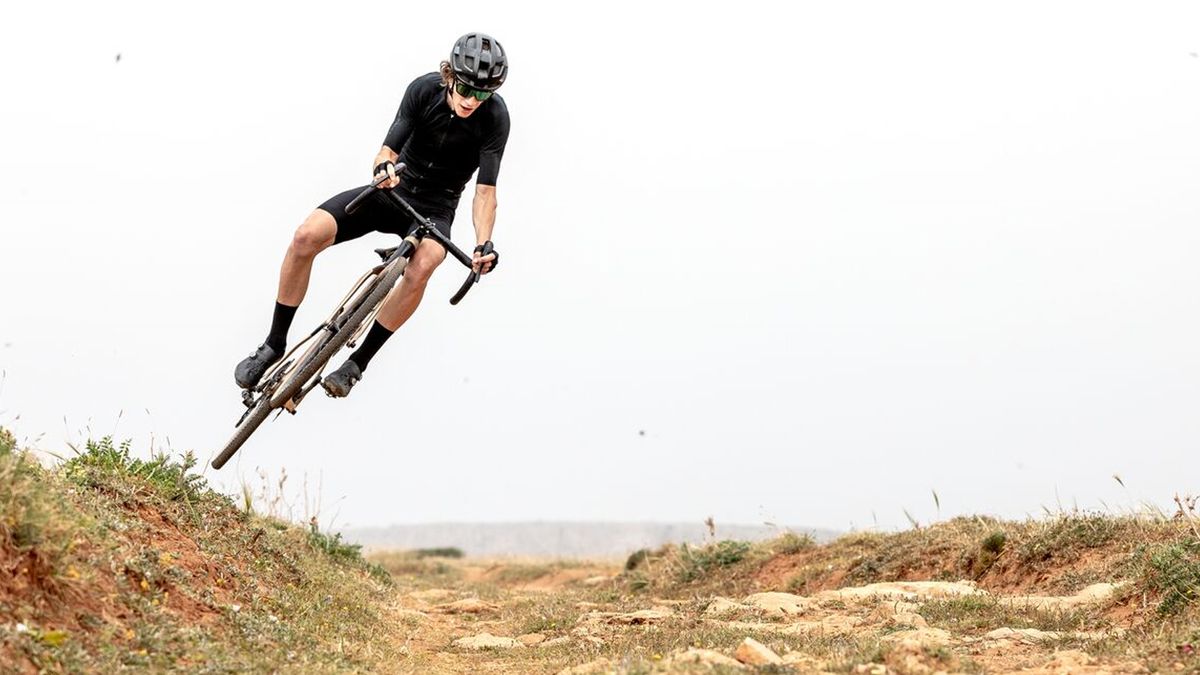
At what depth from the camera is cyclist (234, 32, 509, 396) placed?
25.9 feet

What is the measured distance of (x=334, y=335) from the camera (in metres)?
8.33

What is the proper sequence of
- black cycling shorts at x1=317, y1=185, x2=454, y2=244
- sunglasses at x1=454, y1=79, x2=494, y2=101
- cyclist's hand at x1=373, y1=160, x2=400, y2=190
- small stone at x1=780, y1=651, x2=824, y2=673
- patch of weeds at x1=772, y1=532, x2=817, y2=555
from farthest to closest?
1. patch of weeds at x1=772, y1=532, x2=817, y2=555
2. black cycling shorts at x1=317, y1=185, x2=454, y2=244
3. sunglasses at x1=454, y1=79, x2=494, y2=101
4. cyclist's hand at x1=373, y1=160, x2=400, y2=190
5. small stone at x1=780, y1=651, x2=824, y2=673

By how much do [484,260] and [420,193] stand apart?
850mm

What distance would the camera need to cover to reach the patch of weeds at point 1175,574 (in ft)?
22.0

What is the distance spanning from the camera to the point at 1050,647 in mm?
6398

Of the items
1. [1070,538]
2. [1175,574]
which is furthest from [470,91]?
[1070,538]

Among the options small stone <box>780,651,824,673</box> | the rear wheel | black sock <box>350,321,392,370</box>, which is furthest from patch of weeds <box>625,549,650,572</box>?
small stone <box>780,651,824,673</box>

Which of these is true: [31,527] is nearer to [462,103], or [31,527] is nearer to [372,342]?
[372,342]

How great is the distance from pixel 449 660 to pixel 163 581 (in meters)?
2.02

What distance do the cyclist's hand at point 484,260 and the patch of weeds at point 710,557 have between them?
240 inches

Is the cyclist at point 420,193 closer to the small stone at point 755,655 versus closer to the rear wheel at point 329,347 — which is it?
the rear wheel at point 329,347

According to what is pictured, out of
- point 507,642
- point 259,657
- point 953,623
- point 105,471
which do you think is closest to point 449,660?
point 507,642

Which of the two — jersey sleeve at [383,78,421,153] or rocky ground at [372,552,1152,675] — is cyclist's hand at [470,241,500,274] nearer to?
jersey sleeve at [383,78,421,153]

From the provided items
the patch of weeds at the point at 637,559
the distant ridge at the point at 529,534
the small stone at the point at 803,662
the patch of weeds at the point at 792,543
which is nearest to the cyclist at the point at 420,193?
the small stone at the point at 803,662
